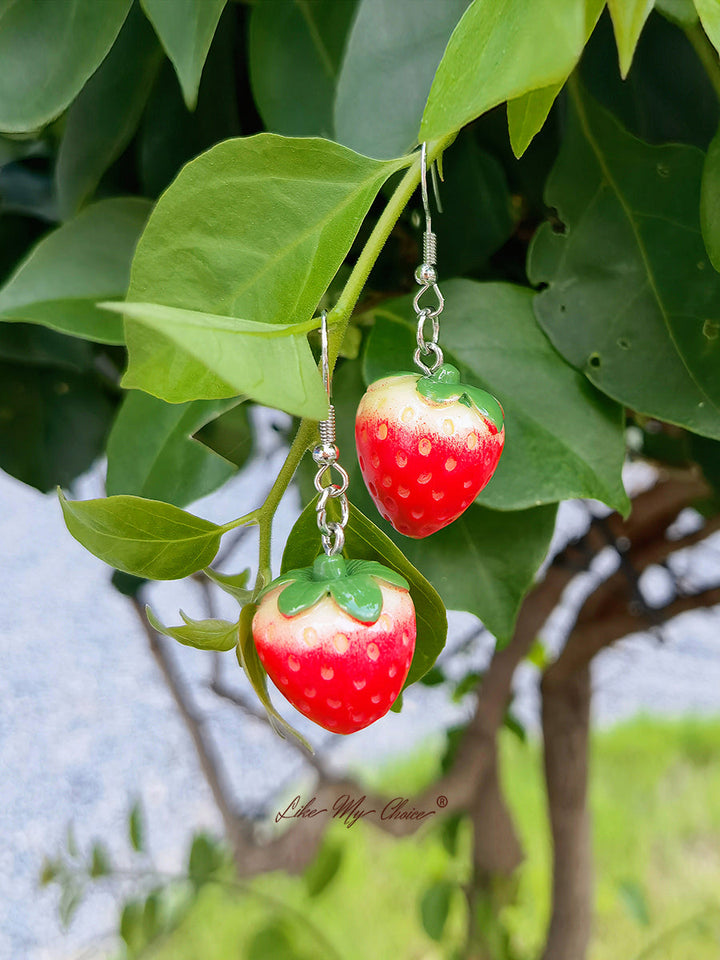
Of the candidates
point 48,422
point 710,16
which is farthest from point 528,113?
point 48,422

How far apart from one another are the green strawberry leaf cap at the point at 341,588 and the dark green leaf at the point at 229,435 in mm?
134

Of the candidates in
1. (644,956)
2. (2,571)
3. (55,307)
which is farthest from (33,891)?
(55,307)

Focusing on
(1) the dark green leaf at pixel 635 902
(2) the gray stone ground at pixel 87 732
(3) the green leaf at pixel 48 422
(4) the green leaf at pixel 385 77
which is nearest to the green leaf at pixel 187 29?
(4) the green leaf at pixel 385 77

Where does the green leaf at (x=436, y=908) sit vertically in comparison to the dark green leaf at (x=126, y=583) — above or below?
below

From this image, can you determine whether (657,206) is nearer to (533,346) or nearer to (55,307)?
(533,346)

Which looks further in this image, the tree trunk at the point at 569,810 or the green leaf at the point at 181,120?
the tree trunk at the point at 569,810

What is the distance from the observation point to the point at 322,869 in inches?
24.9

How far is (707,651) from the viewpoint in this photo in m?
0.97

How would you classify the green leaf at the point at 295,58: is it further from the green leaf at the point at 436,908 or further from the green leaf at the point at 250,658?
the green leaf at the point at 436,908

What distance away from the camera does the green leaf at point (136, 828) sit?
25.8 inches

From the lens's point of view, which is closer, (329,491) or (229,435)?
(329,491)

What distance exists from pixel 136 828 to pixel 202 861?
0.20 ft

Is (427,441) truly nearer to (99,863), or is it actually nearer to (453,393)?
(453,393)

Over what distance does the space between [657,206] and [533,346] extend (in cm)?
5
